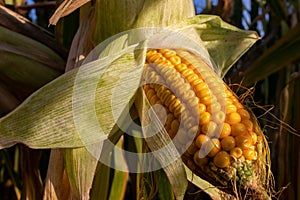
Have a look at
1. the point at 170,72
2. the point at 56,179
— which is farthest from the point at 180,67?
the point at 56,179

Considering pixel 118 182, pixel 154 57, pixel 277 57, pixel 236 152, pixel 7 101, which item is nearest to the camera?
pixel 236 152

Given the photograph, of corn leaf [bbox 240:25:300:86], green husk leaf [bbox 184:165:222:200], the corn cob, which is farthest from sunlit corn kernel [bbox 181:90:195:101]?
corn leaf [bbox 240:25:300:86]

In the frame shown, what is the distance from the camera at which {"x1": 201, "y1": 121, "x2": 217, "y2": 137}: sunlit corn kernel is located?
0.59 meters

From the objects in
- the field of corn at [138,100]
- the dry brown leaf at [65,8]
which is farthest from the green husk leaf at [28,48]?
the dry brown leaf at [65,8]

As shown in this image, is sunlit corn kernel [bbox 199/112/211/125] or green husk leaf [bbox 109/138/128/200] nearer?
sunlit corn kernel [bbox 199/112/211/125]

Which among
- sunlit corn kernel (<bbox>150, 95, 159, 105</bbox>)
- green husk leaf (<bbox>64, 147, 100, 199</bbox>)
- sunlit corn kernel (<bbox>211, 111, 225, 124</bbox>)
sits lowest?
green husk leaf (<bbox>64, 147, 100, 199</bbox>)

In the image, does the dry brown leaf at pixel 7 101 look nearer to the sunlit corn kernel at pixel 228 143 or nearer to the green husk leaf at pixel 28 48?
the green husk leaf at pixel 28 48

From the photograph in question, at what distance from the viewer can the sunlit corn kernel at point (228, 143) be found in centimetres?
58

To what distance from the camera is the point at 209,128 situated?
60cm

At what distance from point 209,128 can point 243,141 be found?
1.6 inches

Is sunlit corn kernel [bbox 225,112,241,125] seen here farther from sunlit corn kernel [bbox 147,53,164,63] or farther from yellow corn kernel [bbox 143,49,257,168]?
sunlit corn kernel [bbox 147,53,164,63]

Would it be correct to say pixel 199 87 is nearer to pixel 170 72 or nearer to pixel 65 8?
pixel 170 72

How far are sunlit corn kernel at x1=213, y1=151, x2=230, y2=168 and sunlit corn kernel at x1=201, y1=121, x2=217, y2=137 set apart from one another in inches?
1.0

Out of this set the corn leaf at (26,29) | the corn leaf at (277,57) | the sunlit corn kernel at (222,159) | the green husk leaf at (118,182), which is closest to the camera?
the sunlit corn kernel at (222,159)
